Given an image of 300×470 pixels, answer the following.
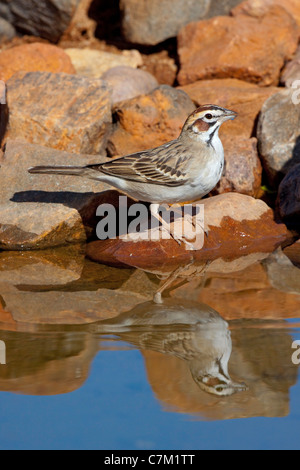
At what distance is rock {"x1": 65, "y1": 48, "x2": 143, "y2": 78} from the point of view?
9.94 metres

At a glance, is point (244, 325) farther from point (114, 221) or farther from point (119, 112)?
point (119, 112)

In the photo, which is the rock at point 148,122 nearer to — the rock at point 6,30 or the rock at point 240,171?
the rock at point 240,171

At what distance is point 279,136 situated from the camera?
783 centimetres

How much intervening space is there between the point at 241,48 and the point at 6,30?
3504 mm

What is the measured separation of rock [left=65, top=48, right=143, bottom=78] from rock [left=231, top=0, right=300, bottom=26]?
1606mm

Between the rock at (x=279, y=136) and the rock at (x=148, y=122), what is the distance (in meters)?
1.02

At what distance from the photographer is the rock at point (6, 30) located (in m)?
10.2

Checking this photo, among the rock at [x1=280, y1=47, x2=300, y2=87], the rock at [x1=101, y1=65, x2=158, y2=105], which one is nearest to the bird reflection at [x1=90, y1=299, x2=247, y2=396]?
the rock at [x1=101, y1=65, x2=158, y2=105]

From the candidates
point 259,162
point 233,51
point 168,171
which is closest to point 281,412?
point 168,171

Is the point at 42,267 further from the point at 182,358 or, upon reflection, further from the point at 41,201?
the point at 182,358

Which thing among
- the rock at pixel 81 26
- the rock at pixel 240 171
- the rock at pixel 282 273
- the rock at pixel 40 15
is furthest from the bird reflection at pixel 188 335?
the rock at pixel 81 26

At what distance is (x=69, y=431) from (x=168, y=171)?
318 cm

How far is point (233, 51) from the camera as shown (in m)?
9.42

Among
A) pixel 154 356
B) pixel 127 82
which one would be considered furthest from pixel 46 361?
pixel 127 82
